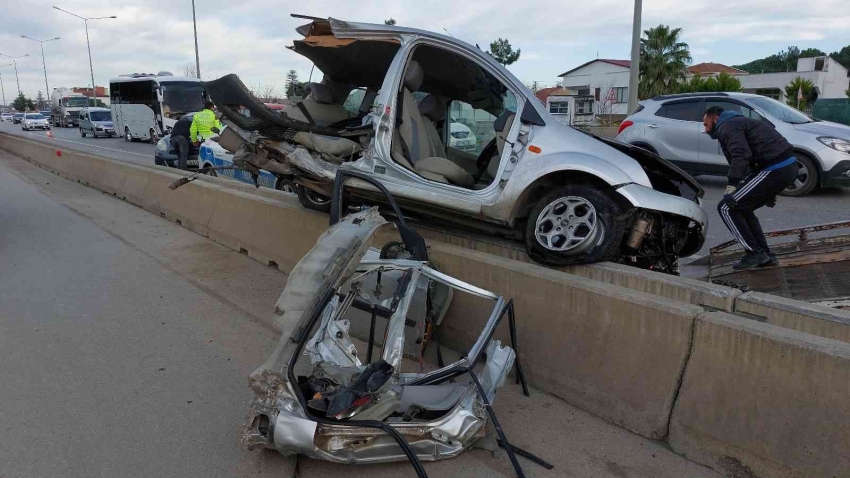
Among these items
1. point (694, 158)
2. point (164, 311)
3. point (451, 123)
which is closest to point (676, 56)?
point (694, 158)

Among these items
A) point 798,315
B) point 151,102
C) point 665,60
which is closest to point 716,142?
point 798,315

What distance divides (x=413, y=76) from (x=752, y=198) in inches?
127

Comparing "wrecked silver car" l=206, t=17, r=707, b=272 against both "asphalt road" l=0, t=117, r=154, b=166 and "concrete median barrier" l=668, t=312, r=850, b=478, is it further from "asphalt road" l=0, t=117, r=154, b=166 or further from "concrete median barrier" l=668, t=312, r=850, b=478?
"asphalt road" l=0, t=117, r=154, b=166

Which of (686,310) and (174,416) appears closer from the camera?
(686,310)

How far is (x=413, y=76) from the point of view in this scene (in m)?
5.80

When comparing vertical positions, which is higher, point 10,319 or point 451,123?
point 451,123

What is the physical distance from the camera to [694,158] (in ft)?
38.0

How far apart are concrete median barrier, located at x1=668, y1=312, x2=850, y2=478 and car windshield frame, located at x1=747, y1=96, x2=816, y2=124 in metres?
9.15

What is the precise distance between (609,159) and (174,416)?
3526 millimetres

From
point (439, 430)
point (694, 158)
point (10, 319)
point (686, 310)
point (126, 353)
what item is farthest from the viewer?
point (694, 158)

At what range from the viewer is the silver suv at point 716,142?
10148mm

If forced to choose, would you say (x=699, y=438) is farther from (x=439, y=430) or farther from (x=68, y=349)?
(x=68, y=349)

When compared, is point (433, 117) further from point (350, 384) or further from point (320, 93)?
point (350, 384)

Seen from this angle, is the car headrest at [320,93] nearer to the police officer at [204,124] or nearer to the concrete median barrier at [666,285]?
the concrete median barrier at [666,285]
